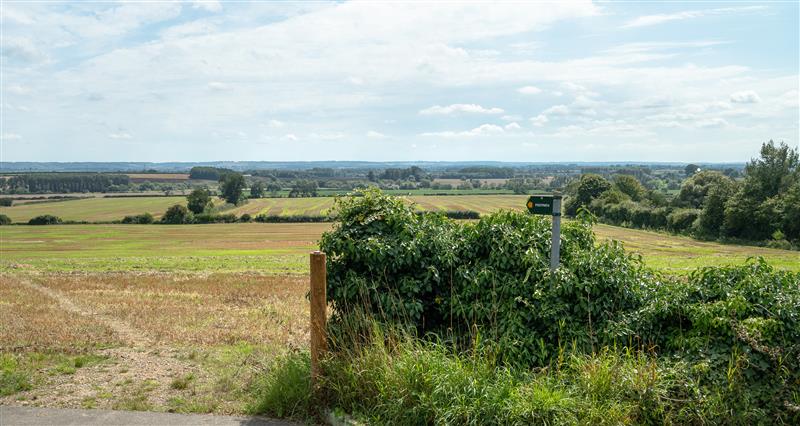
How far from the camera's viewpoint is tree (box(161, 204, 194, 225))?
86.9 meters

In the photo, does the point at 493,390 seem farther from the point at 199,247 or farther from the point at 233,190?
the point at 233,190

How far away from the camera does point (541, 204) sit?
688cm

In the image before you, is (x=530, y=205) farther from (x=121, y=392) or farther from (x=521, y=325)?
(x=121, y=392)

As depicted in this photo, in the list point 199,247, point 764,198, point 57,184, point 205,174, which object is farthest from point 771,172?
point 205,174

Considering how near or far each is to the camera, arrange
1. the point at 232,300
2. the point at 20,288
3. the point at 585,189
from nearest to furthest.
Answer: the point at 232,300
the point at 20,288
the point at 585,189

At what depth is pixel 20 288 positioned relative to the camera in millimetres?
20281

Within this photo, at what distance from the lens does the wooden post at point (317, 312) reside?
6.43m

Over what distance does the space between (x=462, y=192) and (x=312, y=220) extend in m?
33.7

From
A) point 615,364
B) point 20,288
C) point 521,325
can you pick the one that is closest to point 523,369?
point 521,325

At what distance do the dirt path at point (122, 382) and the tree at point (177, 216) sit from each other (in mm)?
82161

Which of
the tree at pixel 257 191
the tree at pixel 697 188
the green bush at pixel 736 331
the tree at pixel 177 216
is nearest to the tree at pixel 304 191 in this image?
the tree at pixel 257 191

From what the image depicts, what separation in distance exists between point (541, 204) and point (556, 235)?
0.41 m

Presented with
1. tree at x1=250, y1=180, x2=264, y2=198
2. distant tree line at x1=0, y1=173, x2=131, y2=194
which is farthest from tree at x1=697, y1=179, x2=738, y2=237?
distant tree line at x1=0, y1=173, x2=131, y2=194

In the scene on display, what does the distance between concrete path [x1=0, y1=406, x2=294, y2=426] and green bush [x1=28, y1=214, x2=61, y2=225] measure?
8577 centimetres
